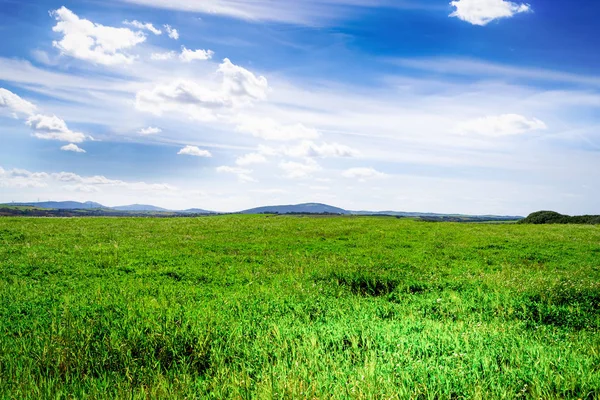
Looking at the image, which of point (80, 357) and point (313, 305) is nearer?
point (80, 357)

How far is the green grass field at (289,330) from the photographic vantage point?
5.52m

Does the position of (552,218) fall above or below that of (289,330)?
above

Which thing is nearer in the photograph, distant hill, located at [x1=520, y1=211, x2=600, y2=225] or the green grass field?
the green grass field

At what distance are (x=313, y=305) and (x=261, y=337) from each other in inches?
118

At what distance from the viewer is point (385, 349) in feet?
22.5

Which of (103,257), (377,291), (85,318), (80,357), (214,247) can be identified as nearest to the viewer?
(80,357)

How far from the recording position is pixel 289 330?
7812mm

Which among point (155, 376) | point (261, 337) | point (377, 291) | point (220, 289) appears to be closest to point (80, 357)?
point (155, 376)

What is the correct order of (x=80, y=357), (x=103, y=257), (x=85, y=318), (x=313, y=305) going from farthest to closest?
(x=103, y=257), (x=313, y=305), (x=85, y=318), (x=80, y=357)

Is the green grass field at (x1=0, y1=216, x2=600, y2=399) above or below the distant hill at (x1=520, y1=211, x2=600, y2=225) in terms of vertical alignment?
below

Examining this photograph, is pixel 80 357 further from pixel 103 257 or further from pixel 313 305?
pixel 103 257

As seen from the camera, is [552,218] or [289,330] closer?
[289,330]

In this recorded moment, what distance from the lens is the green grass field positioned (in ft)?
18.1

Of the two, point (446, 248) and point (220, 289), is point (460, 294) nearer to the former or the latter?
point (220, 289)
